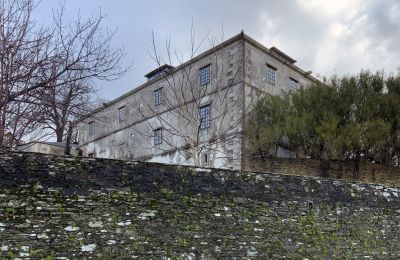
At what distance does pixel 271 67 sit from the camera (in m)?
23.8

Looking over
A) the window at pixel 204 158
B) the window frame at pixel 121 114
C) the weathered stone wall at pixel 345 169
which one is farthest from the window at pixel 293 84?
the window frame at pixel 121 114

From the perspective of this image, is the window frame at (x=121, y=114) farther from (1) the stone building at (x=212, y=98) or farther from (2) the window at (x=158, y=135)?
(2) the window at (x=158, y=135)

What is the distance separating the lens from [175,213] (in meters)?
7.50

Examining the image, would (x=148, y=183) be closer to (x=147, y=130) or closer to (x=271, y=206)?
(x=271, y=206)

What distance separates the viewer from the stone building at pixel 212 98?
21.0 metres

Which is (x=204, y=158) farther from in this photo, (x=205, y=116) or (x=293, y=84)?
(x=293, y=84)

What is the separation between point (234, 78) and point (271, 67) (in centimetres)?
333

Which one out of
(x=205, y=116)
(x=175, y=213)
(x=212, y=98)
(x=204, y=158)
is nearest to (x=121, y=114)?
(x=205, y=116)

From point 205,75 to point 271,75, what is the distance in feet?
12.4

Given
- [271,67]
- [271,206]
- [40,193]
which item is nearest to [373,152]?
[271,67]

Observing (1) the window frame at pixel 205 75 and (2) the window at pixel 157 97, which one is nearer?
(1) the window frame at pixel 205 75

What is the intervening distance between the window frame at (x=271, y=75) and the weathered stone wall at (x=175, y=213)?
14.2 m

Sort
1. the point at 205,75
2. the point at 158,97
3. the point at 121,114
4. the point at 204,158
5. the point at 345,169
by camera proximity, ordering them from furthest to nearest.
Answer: the point at 121,114, the point at 158,97, the point at 205,75, the point at 204,158, the point at 345,169

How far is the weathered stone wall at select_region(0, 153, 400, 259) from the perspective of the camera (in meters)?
6.48
